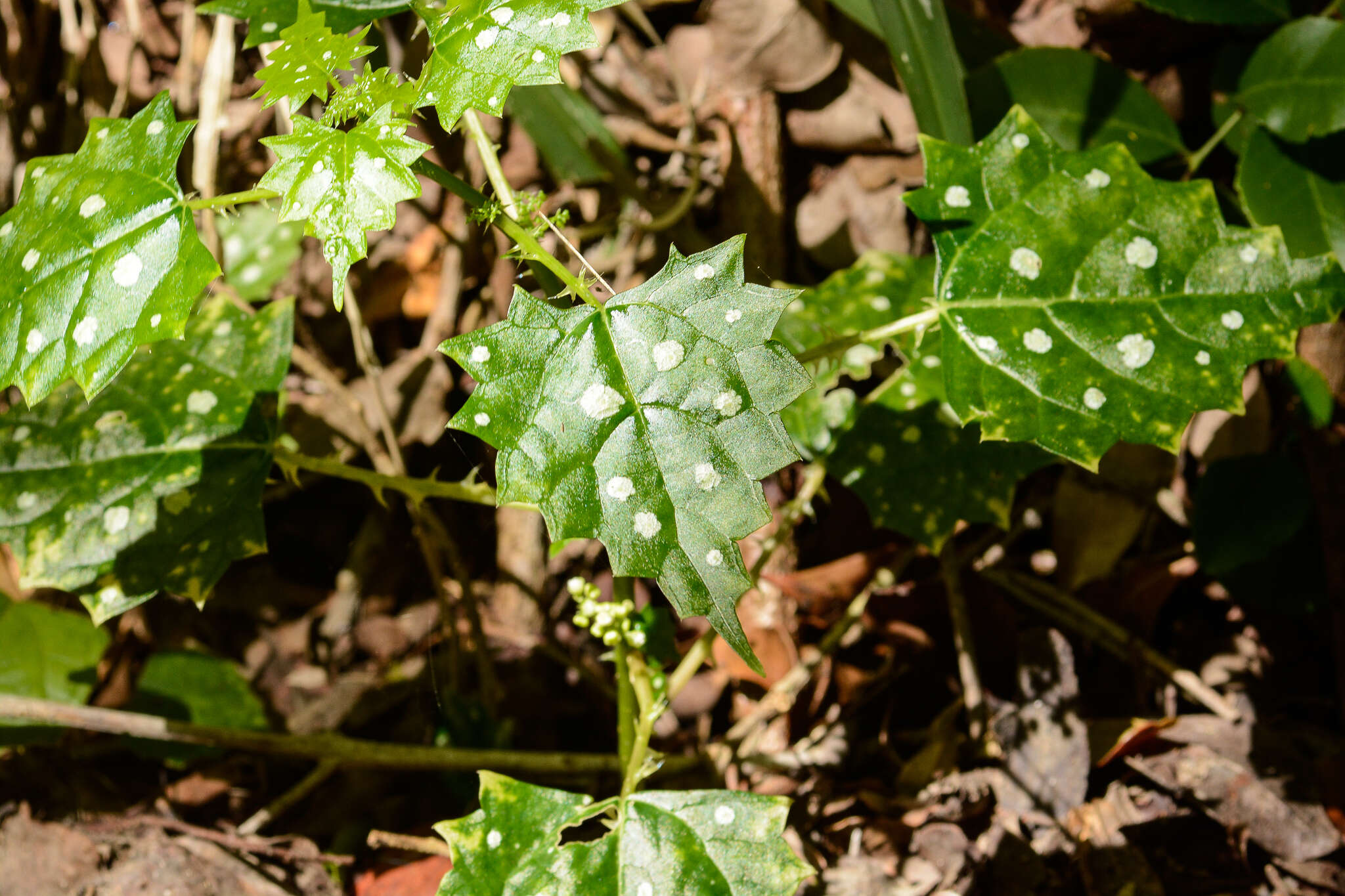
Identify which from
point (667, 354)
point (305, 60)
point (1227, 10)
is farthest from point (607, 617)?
point (1227, 10)

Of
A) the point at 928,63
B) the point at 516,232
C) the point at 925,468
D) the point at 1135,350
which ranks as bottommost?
the point at 925,468

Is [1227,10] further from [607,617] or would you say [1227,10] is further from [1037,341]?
[607,617]

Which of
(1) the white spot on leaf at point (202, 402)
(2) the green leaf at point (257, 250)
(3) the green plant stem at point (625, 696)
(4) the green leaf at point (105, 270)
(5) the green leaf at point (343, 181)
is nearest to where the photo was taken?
(5) the green leaf at point (343, 181)

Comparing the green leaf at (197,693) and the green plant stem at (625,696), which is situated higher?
the green plant stem at (625,696)

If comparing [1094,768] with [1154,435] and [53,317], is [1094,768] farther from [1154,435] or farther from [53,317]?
[53,317]

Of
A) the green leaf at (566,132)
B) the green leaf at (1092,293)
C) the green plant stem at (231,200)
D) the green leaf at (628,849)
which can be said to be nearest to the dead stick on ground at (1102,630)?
the green leaf at (1092,293)

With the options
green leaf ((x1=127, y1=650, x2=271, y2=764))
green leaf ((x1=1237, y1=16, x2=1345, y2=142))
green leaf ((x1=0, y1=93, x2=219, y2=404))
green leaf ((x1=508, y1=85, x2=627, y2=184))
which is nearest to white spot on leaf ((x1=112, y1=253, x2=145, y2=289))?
green leaf ((x1=0, y1=93, x2=219, y2=404))

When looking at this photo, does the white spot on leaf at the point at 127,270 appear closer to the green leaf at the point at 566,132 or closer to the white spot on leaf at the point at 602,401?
the white spot on leaf at the point at 602,401
